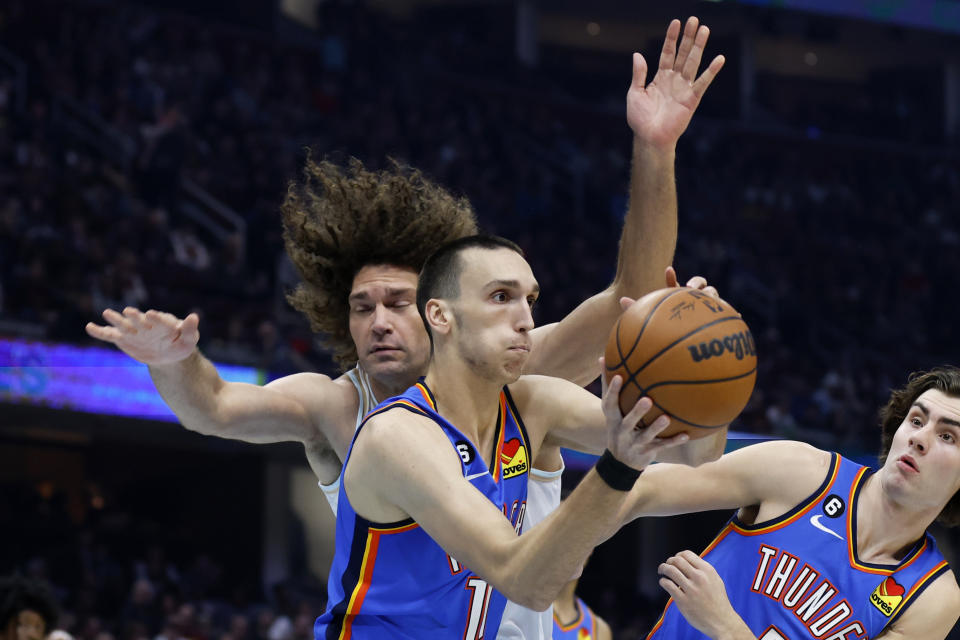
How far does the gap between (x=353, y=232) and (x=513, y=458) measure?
4.60 ft

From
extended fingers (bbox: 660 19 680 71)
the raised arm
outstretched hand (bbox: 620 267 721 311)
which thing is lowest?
outstretched hand (bbox: 620 267 721 311)

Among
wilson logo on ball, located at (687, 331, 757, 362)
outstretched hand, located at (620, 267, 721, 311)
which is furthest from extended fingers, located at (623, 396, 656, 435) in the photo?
outstretched hand, located at (620, 267, 721, 311)

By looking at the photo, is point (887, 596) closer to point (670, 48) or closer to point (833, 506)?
point (833, 506)

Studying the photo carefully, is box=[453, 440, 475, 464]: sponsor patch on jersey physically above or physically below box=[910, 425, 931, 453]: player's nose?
above

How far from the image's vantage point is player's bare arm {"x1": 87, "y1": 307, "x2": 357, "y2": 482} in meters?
3.74

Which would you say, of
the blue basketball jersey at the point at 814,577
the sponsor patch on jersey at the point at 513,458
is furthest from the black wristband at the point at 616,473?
the blue basketball jersey at the point at 814,577

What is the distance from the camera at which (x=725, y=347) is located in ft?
9.45

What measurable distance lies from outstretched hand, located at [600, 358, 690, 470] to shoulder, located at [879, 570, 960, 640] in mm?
1794

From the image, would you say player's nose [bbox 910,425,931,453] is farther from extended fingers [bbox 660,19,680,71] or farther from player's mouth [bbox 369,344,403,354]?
player's mouth [bbox 369,344,403,354]

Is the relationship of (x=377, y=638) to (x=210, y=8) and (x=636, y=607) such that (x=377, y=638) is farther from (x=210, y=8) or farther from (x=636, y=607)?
(x=210, y=8)

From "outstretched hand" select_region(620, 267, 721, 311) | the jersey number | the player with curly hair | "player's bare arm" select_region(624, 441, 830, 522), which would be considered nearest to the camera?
"outstretched hand" select_region(620, 267, 721, 311)

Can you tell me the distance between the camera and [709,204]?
74.6 feet

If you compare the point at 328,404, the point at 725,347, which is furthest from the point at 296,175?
the point at 725,347

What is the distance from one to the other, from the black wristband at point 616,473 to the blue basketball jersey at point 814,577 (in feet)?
4.99
